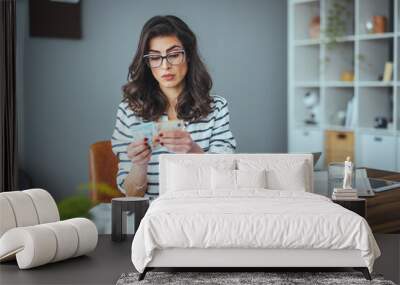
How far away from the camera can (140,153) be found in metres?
8.00

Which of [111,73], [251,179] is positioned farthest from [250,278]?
[111,73]

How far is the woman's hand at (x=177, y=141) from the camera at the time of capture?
7945 millimetres

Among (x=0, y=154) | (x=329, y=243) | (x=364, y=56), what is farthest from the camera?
(x=364, y=56)

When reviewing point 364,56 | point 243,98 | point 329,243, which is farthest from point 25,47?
point 329,243

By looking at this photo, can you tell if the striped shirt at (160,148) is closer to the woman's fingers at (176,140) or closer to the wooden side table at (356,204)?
the woman's fingers at (176,140)

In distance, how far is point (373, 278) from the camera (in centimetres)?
577

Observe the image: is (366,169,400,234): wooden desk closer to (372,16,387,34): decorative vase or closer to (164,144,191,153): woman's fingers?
(372,16,387,34): decorative vase

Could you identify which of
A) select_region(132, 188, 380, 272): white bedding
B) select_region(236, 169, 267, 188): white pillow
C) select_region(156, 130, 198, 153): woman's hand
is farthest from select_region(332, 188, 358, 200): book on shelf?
select_region(156, 130, 198, 153): woman's hand

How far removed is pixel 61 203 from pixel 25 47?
5.19ft

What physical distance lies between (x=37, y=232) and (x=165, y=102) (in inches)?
92.7

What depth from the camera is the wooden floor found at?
5770 millimetres

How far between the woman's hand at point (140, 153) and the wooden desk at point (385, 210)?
2.13 meters

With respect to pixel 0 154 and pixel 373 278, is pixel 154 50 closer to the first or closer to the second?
pixel 0 154

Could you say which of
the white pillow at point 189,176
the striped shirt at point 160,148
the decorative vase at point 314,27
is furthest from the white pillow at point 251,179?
the decorative vase at point 314,27
